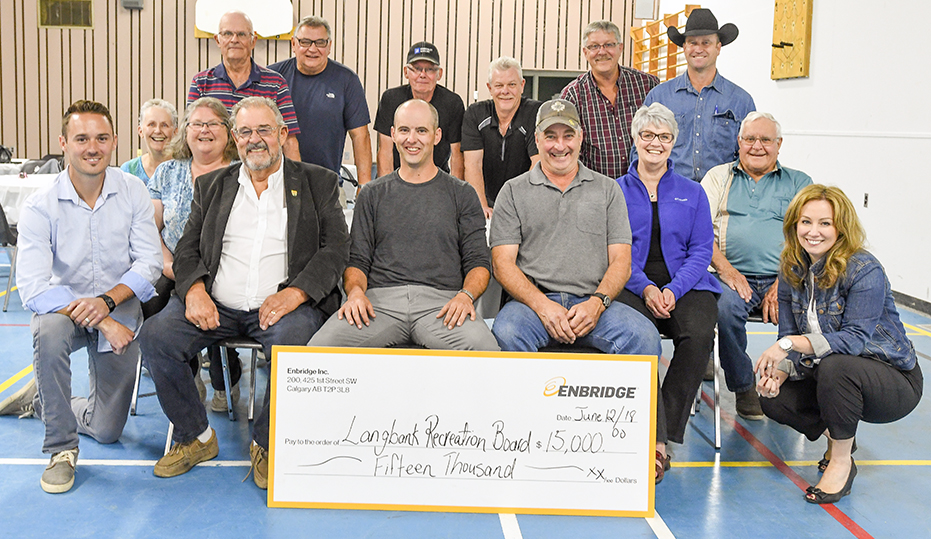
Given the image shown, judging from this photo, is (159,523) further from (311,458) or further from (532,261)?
(532,261)

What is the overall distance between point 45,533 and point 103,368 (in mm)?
734

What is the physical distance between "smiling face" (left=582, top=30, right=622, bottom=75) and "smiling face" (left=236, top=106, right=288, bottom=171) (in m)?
1.79

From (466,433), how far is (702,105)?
2.36m

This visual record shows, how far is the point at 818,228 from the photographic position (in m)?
2.64

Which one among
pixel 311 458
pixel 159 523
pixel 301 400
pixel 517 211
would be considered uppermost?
pixel 517 211

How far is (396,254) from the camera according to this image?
2992 mm

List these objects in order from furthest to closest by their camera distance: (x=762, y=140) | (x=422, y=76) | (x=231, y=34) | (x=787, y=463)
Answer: (x=422, y=76) → (x=231, y=34) → (x=762, y=140) → (x=787, y=463)

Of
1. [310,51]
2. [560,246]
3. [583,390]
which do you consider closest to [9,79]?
[310,51]

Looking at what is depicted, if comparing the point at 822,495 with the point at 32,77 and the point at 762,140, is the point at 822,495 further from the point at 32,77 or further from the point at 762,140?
the point at 32,77

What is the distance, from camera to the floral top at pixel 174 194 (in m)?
3.30

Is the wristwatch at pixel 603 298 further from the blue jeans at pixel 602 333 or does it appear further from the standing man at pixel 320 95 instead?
the standing man at pixel 320 95

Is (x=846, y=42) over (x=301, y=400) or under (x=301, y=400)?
over

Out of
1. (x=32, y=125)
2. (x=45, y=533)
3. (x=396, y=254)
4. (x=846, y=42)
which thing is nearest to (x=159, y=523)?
(x=45, y=533)

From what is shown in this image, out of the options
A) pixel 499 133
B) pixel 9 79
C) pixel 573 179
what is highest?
pixel 9 79
